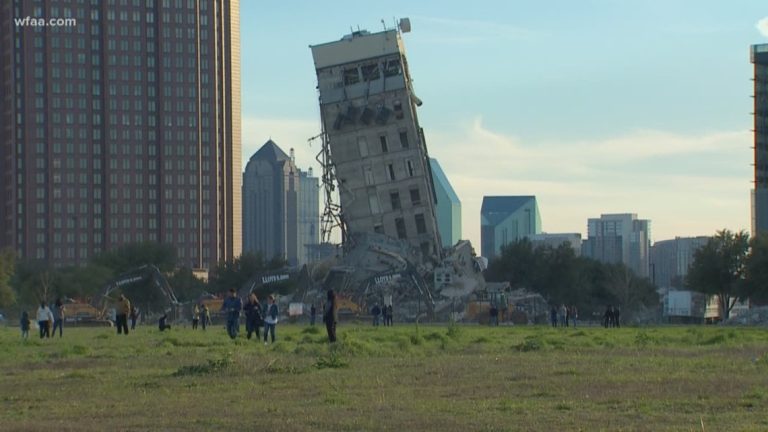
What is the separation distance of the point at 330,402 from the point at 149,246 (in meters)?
143

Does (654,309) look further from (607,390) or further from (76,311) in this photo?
(607,390)

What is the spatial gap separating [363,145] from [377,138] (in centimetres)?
118

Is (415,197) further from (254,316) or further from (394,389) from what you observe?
(394,389)

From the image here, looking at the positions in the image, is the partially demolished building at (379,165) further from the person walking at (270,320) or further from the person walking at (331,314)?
the person walking at (331,314)

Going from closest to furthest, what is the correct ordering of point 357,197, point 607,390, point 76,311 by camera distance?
point 607,390 → point 76,311 → point 357,197

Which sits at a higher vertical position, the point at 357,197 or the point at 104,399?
the point at 357,197

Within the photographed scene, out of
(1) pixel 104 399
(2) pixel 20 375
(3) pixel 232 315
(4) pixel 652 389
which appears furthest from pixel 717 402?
(3) pixel 232 315

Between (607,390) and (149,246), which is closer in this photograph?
(607,390)

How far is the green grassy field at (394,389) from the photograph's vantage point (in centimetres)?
2027

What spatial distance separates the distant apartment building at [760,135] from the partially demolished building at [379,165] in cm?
→ 5093

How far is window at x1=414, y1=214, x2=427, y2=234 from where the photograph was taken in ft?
393

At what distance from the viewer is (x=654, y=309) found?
5448 inches

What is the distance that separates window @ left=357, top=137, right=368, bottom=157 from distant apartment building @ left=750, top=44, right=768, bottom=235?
5607 centimetres

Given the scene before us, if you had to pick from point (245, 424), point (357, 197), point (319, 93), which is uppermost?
point (319, 93)
